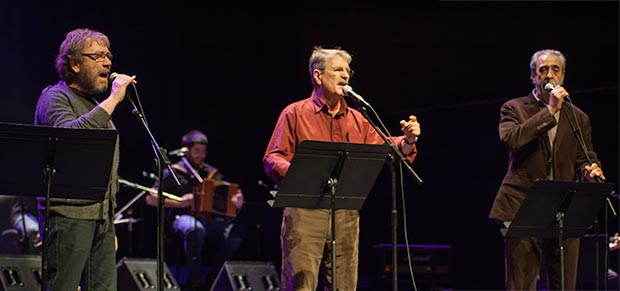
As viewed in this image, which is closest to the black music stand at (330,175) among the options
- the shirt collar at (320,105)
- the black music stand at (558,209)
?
the shirt collar at (320,105)

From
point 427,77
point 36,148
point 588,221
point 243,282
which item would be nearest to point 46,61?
point 243,282

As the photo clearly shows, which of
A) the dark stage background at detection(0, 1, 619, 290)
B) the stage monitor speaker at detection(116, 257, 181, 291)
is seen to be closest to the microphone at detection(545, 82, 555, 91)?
the dark stage background at detection(0, 1, 619, 290)

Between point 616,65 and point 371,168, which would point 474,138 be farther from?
point 371,168

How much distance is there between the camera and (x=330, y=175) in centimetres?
428

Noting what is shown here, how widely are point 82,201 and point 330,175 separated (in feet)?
4.06

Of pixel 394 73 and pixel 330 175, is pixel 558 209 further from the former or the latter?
pixel 394 73

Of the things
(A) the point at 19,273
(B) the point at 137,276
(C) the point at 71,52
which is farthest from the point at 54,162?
(B) the point at 137,276

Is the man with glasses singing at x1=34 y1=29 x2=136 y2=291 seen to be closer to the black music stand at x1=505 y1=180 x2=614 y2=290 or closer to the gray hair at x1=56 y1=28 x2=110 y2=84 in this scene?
the gray hair at x1=56 y1=28 x2=110 y2=84

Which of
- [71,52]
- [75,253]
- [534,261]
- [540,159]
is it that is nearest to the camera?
[75,253]

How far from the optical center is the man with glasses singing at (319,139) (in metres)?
4.57

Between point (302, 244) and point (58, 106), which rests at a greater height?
point (58, 106)

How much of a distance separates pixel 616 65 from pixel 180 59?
4.74 m

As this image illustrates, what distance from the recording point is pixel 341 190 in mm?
4344

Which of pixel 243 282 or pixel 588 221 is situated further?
pixel 243 282
